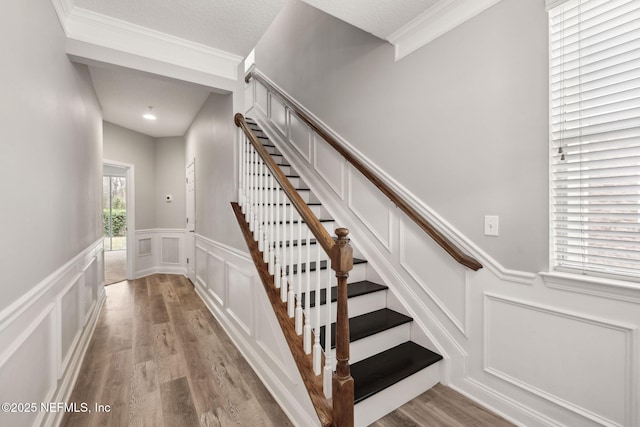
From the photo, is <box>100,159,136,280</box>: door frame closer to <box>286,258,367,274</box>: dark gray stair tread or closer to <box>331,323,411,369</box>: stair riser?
<box>286,258,367,274</box>: dark gray stair tread

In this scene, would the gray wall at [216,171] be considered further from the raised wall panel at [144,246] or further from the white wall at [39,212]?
the raised wall panel at [144,246]

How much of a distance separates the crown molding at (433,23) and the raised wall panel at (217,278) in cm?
248

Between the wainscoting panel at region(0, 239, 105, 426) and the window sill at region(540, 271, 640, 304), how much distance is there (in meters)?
2.37

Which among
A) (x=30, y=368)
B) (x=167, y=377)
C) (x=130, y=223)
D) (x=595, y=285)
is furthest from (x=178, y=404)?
(x=130, y=223)

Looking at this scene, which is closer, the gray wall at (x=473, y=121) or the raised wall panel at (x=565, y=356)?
the raised wall panel at (x=565, y=356)

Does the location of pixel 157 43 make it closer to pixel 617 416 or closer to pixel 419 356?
pixel 419 356

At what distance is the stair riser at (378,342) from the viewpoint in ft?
6.07

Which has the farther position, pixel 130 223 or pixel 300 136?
pixel 130 223

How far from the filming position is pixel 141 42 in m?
2.23

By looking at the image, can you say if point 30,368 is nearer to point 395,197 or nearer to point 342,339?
point 342,339

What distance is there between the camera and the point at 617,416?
4.27 ft

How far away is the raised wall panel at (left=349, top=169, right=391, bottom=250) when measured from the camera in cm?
232

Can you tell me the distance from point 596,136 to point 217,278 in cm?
323

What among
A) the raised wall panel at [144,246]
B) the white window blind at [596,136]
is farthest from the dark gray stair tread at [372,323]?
the raised wall panel at [144,246]
